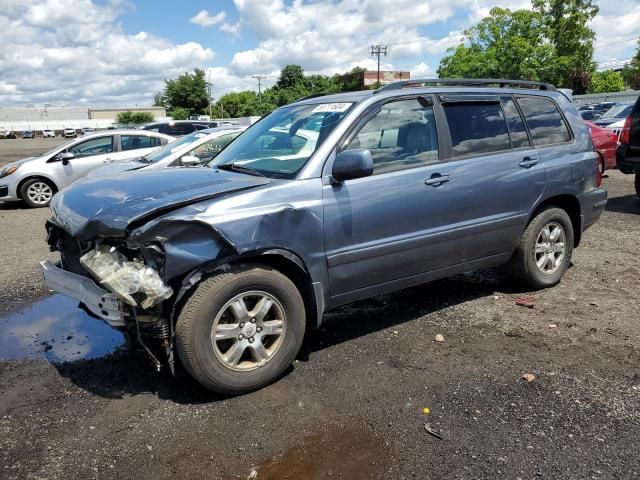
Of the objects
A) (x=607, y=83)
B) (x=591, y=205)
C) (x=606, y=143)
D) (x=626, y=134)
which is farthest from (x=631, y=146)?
(x=607, y=83)

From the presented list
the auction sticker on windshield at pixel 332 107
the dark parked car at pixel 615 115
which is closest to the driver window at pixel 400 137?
the auction sticker on windshield at pixel 332 107

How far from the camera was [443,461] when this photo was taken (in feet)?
9.07

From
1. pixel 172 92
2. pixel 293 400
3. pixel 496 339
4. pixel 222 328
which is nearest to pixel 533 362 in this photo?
pixel 496 339

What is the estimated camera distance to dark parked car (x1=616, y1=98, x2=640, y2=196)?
8.99m

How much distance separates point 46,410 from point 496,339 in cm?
327

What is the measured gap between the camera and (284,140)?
4270 mm

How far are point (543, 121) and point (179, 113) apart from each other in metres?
90.3

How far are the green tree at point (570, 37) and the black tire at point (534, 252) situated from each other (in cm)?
→ 5214

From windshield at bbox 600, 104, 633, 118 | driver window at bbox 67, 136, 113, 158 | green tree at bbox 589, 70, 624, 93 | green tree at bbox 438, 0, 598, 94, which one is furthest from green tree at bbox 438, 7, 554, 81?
driver window at bbox 67, 136, 113, 158

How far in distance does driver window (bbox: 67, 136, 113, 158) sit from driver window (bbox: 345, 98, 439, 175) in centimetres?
963

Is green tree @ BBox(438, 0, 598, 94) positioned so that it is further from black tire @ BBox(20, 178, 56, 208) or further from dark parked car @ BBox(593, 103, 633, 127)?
black tire @ BBox(20, 178, 56, 208)

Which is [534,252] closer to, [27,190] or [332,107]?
[332,107]

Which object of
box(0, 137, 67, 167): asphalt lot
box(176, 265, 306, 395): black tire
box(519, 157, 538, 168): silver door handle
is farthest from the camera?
box(0, 137, 67, 167): asphalt lot

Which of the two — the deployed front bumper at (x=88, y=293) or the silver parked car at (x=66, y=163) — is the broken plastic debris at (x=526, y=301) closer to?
the deployed front bumper at (x=88, y=293)
